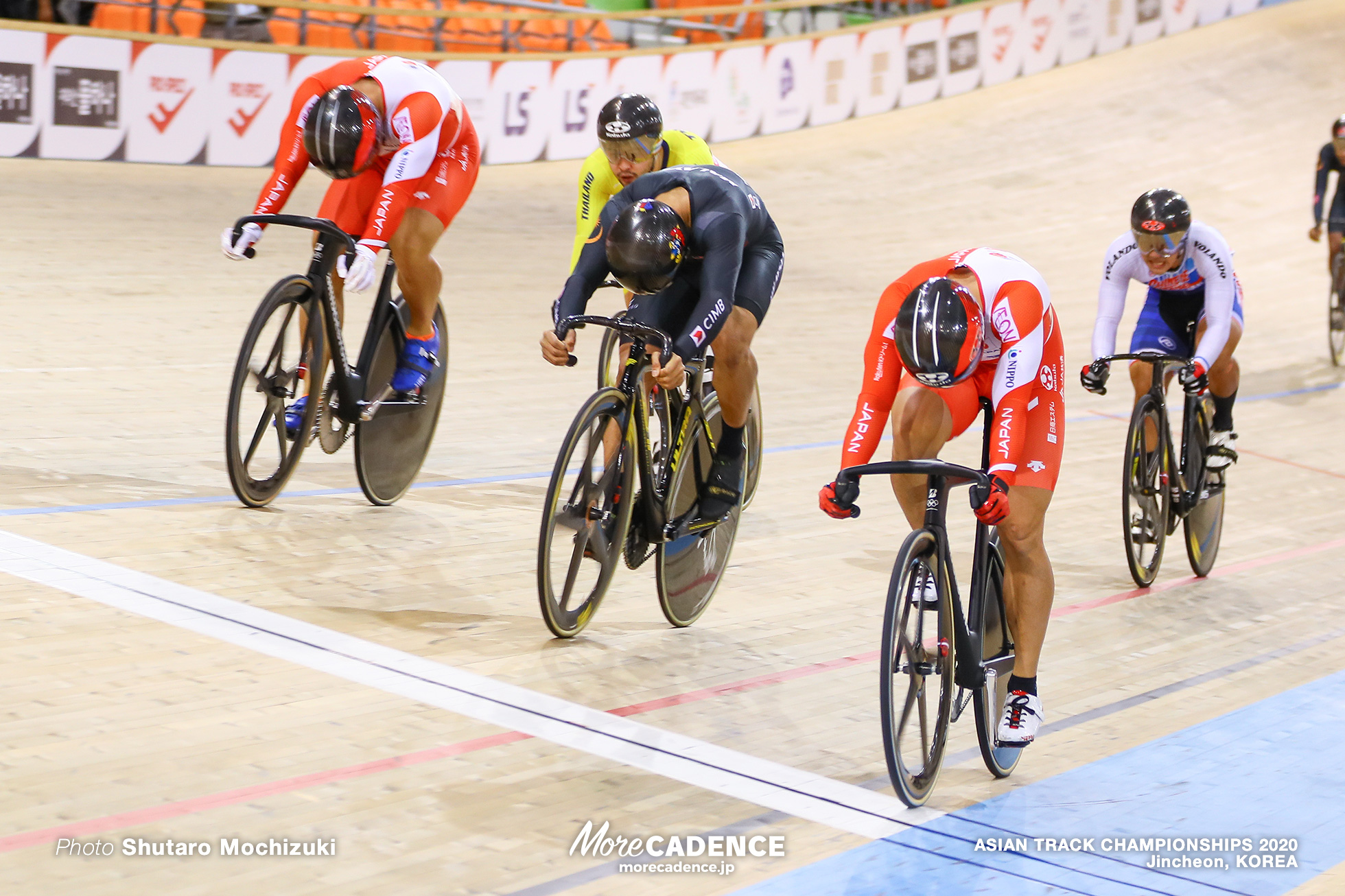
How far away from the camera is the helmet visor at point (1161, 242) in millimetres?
4832

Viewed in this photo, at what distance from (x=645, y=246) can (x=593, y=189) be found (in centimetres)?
172

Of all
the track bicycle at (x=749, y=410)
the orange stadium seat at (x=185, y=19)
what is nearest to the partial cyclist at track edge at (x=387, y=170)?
the track bicycle at (x=749, y=410)

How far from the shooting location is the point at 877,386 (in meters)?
3.09

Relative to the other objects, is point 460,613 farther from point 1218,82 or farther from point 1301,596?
point 1218,82

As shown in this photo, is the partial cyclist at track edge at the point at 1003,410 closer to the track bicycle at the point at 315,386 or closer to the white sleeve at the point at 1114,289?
the white sleeve at the point at 1114,289

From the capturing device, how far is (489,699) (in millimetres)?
3252

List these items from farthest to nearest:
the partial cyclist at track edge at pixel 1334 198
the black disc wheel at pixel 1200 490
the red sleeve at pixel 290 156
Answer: the partial cyclist at track edge at pixel 1334 198, the black disc wheel at pixel 1200 490, the red sleeve at pixel 290 156

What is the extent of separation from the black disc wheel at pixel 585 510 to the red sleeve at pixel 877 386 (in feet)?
2.36

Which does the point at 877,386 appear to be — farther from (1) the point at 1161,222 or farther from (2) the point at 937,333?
(1) the point at 1161,222

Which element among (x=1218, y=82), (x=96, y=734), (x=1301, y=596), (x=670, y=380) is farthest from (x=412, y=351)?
(x=1218, y=82)

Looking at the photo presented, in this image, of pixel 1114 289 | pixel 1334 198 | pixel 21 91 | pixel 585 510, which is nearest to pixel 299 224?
pixel 585 510

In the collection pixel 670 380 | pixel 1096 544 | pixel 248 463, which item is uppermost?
pixel 670 380

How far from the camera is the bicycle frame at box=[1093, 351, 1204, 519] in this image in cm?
492

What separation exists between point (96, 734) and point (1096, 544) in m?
4.02
